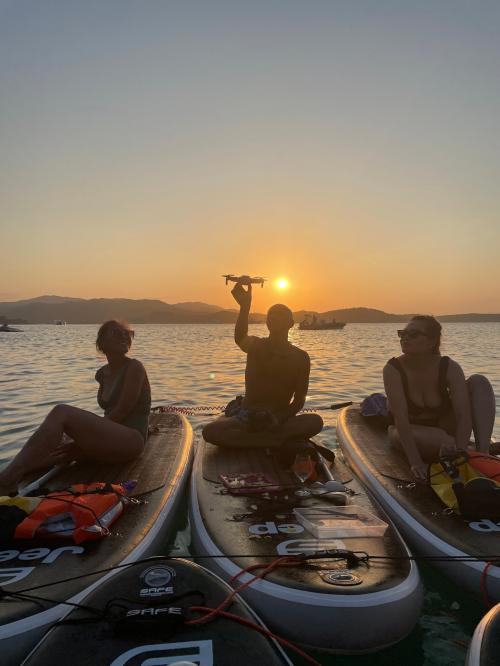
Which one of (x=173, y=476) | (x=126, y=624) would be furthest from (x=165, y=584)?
(x=173, y=476)

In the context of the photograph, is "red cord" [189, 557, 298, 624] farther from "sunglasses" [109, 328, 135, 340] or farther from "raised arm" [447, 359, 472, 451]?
"sunglasses" [109, 328, 135, 340]

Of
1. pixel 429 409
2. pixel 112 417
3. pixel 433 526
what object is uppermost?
pixel 429 409

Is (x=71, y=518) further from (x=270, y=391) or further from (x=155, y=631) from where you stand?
(x=270, y=391)

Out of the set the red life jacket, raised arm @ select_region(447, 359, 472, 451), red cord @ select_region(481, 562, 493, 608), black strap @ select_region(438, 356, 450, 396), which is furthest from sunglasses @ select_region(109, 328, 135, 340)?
red cord @ select_region(481, 562, 493, 608)

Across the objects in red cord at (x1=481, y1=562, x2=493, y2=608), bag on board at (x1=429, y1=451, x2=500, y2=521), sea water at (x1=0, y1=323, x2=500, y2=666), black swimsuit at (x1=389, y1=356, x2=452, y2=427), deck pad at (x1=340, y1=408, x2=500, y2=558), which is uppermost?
black swimsuit at (x1=389, y1=356, x2=452, y2=427)

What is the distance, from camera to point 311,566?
3.33 meters

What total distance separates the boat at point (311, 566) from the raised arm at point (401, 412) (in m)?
0.76

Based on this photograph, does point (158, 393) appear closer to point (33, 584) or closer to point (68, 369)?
point (68, 369)

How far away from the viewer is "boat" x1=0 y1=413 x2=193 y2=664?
283 cm

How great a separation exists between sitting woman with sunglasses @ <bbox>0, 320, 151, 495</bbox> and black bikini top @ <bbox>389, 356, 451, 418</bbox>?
2841 millimetres

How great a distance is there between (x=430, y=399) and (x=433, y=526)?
1.83 meters

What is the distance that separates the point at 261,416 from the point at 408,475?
177 centimetres

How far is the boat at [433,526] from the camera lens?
3.53m

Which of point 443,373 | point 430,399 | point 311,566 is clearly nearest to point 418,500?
point 430,399
